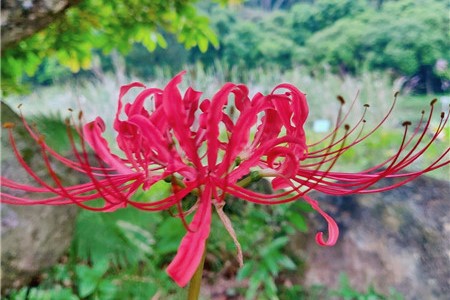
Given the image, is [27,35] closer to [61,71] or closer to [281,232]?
[281,232]

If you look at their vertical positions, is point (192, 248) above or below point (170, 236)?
above

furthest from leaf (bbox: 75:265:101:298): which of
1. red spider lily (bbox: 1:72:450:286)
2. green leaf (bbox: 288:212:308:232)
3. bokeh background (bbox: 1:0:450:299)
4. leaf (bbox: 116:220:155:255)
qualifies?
red spider lily (bbox: 1:72:450:286)

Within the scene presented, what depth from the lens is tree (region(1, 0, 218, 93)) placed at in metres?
1.23

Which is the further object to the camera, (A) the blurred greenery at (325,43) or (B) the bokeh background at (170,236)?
(A) the blurred greenery at (325,43)

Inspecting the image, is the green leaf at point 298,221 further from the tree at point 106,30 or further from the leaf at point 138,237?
the tree at point 106,30

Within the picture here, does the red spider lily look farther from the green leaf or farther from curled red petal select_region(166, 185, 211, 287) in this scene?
the green leaf

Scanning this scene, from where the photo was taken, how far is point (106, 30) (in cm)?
132

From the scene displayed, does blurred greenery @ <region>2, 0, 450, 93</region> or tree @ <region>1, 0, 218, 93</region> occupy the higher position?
tree @ <region>1, 0, 218, 93</region>

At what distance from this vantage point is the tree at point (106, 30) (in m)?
1.23

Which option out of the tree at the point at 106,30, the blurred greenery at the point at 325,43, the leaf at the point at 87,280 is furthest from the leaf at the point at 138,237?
the blurred greenery at the point at 325,43

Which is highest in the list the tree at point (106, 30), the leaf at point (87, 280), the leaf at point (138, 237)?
the tree at point (106, 30)

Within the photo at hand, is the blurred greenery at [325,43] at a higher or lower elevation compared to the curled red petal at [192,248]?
lower

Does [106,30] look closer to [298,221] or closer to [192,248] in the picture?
A: [298,221]

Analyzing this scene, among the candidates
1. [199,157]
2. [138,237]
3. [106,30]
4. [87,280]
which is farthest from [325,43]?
[199,157]
